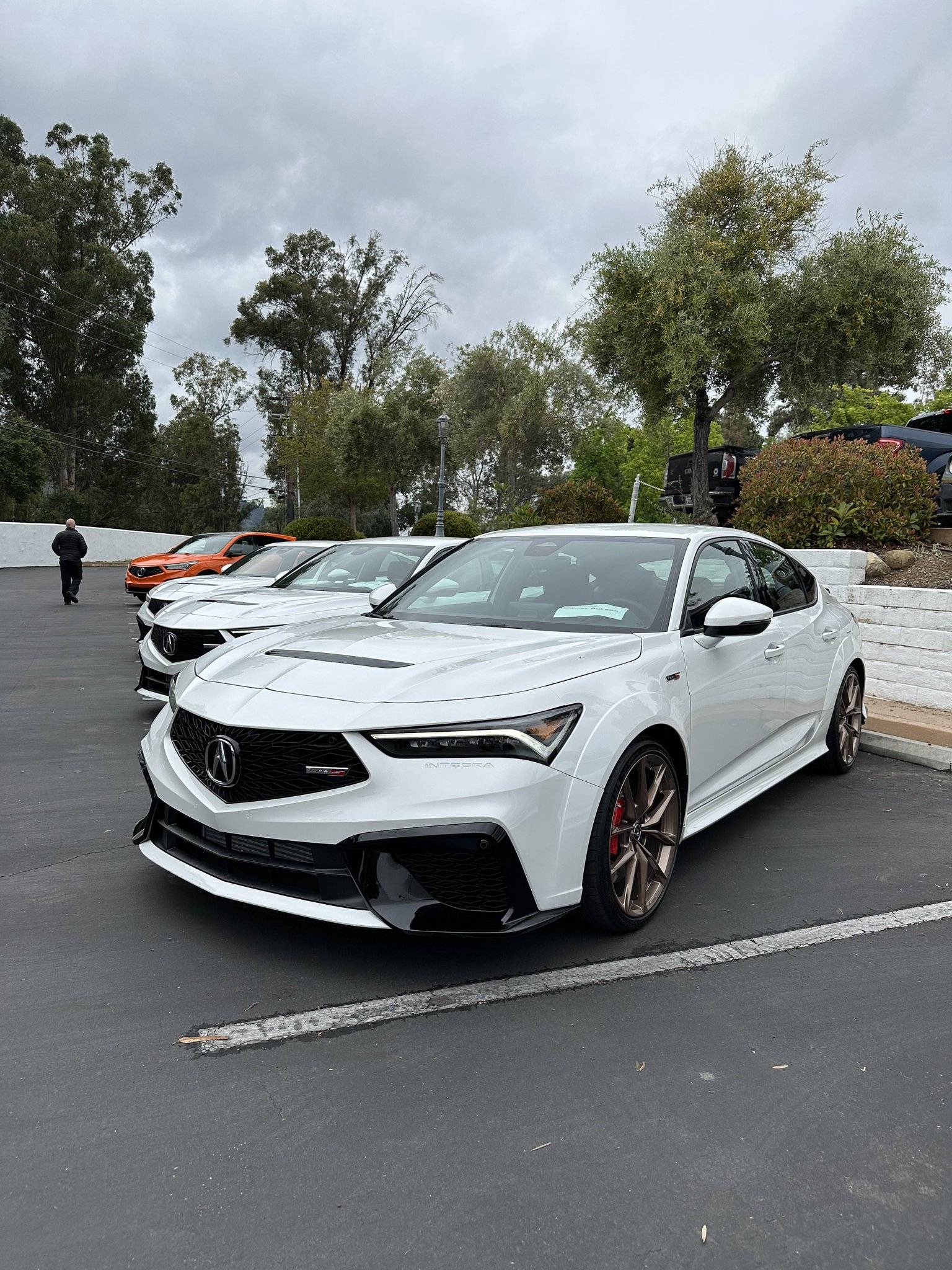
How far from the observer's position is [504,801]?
294cm

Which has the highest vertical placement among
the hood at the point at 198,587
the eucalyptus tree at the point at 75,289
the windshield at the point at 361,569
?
the eucalyptus tree at the point at 75,289

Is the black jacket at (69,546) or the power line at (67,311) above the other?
the power line at (67,311)

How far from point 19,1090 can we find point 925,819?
465 centimetres

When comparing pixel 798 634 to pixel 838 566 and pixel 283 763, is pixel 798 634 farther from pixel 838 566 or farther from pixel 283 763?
pixel 838 566

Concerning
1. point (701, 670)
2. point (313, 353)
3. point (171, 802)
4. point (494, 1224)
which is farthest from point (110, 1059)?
point (313, 353)

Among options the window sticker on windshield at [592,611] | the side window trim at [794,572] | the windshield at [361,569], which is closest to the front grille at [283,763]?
the window sticker on windshield at [592,611]

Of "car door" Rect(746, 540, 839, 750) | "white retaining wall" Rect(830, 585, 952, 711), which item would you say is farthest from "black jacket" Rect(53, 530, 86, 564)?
"car door" Rect(746, 540, 839, 750)

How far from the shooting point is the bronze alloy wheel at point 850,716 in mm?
6027

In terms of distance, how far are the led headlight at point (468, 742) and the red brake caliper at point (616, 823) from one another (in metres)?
0.51

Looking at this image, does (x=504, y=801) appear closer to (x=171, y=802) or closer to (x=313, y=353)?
(x=171, y=802)

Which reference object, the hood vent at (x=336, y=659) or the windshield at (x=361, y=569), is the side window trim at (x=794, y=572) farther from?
the windshield at (x=361, y=569)

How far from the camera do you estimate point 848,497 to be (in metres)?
9.99

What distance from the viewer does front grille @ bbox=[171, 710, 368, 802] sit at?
121 inches

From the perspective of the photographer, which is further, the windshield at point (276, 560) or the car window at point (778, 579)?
the windshield at point (276, 560)
